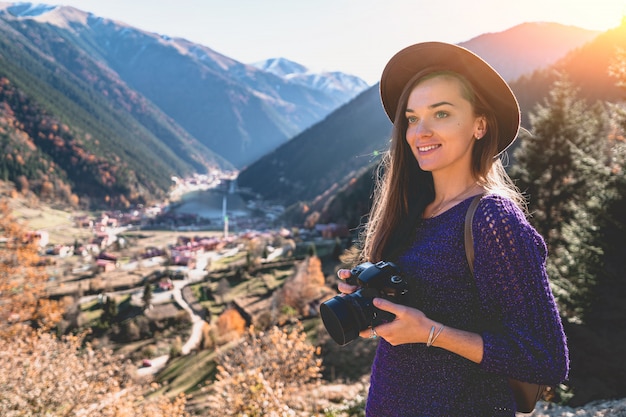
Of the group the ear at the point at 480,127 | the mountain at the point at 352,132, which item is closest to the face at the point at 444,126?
the ear at the point at 480,127

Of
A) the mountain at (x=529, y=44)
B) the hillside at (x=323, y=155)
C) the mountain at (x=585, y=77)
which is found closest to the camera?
the mountain at (x=585, y=77)

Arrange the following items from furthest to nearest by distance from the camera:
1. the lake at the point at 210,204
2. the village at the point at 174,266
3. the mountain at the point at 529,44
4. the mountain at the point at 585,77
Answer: the mountain at the point at 529,44 → the lake at the point at 210,204 → the mountain at the point at 585,77 → the village at the point at 174,266

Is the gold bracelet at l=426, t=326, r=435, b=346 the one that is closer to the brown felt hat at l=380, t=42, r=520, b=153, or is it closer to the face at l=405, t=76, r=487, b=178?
the face at l=405, t=76, r=487, b=178

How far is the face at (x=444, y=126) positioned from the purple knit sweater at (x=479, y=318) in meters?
0.19

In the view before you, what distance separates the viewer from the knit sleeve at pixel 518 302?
1.05 m

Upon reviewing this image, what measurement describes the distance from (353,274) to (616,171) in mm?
7998

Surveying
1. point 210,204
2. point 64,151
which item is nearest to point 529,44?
point 210,204

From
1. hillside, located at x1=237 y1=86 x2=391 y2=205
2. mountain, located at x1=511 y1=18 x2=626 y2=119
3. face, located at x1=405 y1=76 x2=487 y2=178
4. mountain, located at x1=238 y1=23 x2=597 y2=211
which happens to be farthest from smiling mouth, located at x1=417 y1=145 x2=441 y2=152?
mountain, located at x1=238 y1=23 x2=597 y2=211

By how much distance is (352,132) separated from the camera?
134000 mm

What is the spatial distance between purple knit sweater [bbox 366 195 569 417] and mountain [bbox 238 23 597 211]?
11632 cm

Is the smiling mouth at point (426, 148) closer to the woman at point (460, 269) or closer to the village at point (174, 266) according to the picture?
the woman at point (460, 269)

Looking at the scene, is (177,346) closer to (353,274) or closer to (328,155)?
(353,274)

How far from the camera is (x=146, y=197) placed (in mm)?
130250

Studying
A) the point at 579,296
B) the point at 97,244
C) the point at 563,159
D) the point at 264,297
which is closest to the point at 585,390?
the point at 579,296
